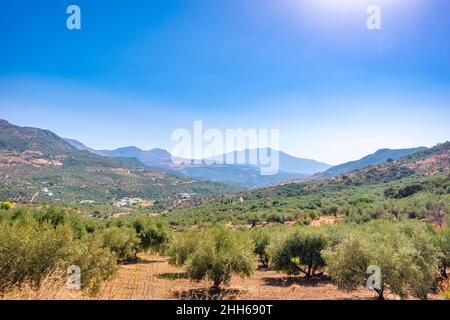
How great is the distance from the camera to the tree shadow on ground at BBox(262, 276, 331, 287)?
32375 mm

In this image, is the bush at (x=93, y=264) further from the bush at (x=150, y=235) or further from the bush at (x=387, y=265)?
the bush at (x=150, y=235)

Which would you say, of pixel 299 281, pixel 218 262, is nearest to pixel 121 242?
pixel 218 262

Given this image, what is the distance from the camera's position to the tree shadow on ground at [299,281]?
32.4 meters

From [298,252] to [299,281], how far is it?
10.7 feet

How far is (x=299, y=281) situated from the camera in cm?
3466

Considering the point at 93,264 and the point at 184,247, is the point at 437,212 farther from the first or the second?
the point at 93,264

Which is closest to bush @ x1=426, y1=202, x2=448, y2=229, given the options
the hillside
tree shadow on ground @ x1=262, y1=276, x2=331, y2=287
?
the hillside

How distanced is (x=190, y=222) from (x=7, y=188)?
446ft

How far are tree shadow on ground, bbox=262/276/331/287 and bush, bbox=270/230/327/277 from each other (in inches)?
45.0

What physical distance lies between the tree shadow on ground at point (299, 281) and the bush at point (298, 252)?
1143mm

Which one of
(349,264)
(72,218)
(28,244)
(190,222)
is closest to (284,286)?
(349,264)

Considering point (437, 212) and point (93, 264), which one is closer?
point (93, 264)
